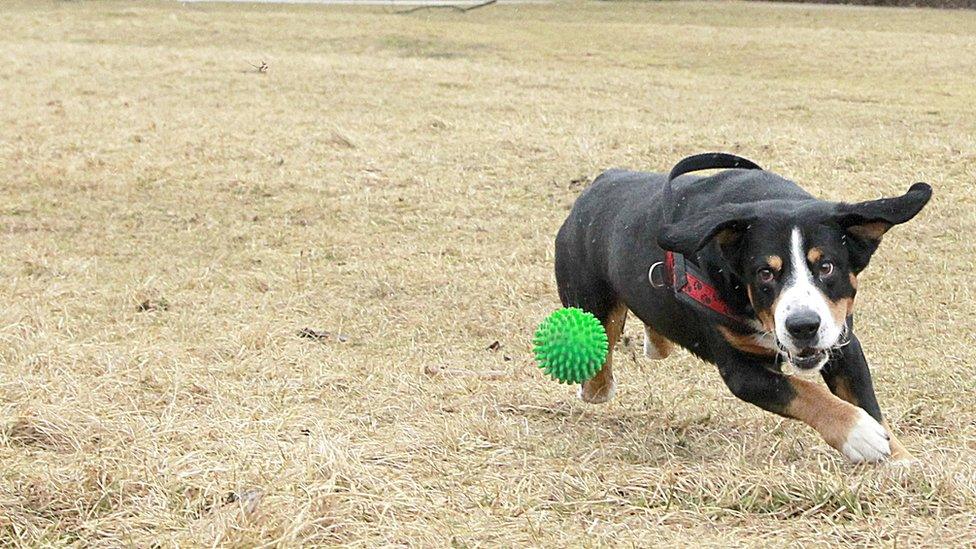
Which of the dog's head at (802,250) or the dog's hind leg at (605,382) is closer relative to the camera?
the dog's head at (802,250)

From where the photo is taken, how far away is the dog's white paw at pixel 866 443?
420cm

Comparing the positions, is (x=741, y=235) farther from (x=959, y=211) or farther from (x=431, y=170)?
(x=431, y=170)

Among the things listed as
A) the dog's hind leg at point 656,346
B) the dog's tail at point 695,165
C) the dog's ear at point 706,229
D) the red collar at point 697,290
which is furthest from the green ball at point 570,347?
the dog's hind leg at point 656,346

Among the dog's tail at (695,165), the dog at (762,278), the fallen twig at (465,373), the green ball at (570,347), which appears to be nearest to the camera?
the dog at (762,278)

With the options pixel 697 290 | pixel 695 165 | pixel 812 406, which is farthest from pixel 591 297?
pixel 812 406

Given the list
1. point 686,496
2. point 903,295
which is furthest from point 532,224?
point 686,496

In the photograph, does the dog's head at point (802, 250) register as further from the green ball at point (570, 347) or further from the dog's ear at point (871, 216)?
the green ball at point (570, 347)

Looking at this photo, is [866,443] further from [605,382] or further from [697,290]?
[605,382]

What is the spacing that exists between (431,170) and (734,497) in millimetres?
8269

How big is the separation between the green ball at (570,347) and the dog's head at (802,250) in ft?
2.53

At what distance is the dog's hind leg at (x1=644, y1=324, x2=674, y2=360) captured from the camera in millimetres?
6254

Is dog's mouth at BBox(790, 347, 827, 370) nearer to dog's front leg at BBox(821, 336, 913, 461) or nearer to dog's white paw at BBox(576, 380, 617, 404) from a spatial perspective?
dog's front leg at BBox(821, 336, 913, 461)

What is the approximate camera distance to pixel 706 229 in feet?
14.4

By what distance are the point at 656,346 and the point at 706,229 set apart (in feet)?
6.57
